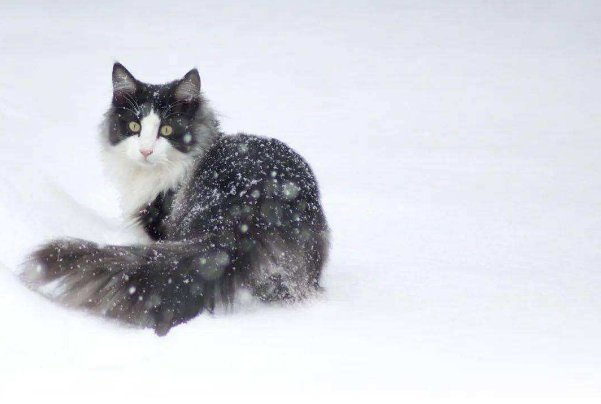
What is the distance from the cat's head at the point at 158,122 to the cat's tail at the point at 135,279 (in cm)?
70

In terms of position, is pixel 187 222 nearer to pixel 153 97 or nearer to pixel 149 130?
pixel 149 130

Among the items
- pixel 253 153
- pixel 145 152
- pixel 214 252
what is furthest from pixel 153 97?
pixel 214 252

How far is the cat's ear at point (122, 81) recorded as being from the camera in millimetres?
2904

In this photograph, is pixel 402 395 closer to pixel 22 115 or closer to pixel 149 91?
pixel 149 91

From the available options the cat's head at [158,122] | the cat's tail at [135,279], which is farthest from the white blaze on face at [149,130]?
the cat's tail at [135,279]

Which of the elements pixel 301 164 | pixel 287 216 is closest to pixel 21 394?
pixel 287 216

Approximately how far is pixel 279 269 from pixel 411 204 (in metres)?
2.39

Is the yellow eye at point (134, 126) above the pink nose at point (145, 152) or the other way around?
above

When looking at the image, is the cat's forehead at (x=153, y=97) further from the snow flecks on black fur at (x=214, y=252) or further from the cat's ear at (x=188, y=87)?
the snow flecks on black fur at (x=214, y=252)

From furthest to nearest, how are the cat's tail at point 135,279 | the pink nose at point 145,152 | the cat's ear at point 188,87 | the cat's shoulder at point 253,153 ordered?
1. the cat's ear at point 188,87
2. the pink nose at point 145,152
3. the cat's shoulder at point 253,153
4. the cat's tail at point 135,279

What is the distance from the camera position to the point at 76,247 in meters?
2.15

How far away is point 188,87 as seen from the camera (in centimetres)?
291

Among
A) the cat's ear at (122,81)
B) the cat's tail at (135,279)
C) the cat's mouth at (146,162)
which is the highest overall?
the cat's ear at (122,81)

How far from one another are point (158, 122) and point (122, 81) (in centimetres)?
33
